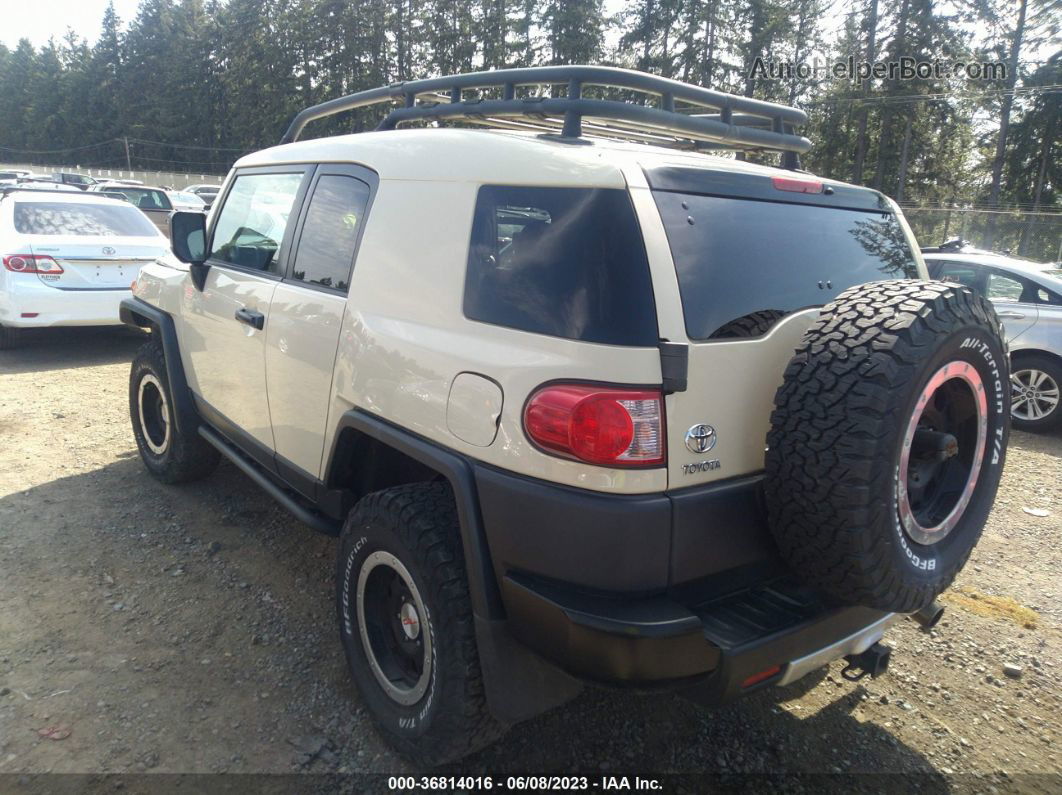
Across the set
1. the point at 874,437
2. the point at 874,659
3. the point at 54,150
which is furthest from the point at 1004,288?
the point at 54,150

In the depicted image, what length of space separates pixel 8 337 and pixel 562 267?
828 cm

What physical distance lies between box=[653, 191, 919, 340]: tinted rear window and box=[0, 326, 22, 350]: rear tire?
8371 millimetres

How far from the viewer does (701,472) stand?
78.5 inches

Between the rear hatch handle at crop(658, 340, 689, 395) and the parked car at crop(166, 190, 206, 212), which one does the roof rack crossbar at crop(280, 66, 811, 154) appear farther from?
the parked car at crop(166, 190, 206, 212)

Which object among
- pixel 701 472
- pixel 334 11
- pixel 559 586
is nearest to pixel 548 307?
pixel 701 472

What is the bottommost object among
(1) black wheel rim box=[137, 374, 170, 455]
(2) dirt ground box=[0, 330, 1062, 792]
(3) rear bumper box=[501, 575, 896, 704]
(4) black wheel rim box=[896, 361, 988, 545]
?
(2) dirt ground box=[0, 330, 1062, 792]

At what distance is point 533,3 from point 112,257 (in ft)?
130

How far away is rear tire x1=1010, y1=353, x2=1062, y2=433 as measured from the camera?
6645 mm

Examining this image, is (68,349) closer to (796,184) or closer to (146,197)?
(796,184)

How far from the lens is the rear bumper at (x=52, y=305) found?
7207mm

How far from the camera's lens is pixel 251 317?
327 cm

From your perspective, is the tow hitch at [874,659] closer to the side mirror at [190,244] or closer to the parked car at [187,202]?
the side mirror at [190,244]

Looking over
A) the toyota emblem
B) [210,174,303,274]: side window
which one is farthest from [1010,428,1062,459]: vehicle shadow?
[210,174,303,274]: side window

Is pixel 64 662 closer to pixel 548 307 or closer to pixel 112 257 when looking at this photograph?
pixel 548 307
